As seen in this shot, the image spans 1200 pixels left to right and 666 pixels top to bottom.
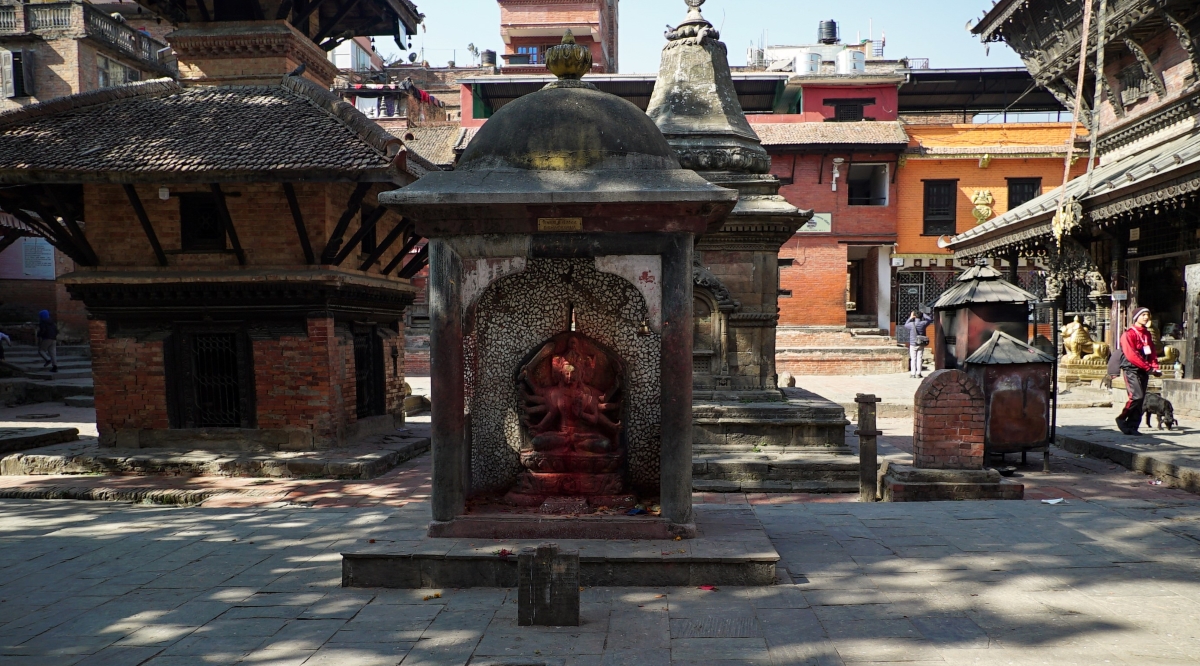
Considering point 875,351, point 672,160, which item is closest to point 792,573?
point 672,160

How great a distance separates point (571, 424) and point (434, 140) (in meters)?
27.2

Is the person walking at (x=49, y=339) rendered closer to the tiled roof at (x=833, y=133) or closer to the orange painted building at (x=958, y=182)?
the tiled roof at (x=833, y=133)

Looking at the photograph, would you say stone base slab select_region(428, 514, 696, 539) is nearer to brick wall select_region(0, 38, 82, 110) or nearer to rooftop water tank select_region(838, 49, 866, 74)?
brick wall select_region(0, 38, 82, 110)

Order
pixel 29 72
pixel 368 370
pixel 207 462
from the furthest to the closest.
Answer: pixel 29 72 < pixel 368 370 < pixel 207 462

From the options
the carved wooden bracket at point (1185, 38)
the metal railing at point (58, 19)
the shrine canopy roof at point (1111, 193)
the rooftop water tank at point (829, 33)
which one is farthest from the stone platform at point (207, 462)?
the rooftop water tank at point (829, 33)

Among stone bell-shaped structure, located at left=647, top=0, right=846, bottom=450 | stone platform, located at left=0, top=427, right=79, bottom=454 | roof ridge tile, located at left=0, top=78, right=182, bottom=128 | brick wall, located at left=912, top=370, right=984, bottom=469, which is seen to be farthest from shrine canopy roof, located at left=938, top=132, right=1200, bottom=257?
stone platform, located at left=0, top=427, right=79, bottom=454

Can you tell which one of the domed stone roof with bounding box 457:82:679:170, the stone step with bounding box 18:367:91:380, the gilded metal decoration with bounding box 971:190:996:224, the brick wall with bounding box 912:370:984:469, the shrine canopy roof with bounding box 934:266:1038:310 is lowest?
the stone step with bounding box 18:367:91:380

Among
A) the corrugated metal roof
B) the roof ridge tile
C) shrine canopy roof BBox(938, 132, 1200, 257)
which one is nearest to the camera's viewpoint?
the corrugated metal roof

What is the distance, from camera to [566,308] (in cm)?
649

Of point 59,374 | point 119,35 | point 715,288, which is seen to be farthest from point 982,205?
point 119,35

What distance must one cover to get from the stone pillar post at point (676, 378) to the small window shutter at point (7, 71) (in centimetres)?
3341

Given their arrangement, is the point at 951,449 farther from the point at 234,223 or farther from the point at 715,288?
the point at 234,223

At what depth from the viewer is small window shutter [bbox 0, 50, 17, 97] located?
95.1 feet

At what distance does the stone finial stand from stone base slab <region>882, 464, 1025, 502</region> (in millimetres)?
5088
